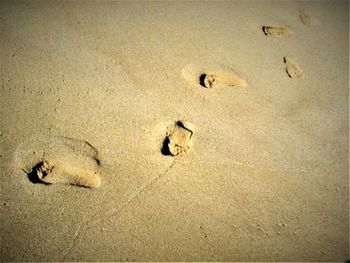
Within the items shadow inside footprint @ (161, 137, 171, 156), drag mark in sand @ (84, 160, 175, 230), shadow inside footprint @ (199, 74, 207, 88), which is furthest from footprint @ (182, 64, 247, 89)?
drag mark in sand @ (84, 160, 175, 230)

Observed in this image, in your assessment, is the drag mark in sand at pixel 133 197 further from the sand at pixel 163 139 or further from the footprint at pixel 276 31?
the footprint at pixel 276 31

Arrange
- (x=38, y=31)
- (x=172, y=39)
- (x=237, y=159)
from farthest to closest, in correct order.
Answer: (x=172, y=39), (x=38, y=31), (x=237, y=159)

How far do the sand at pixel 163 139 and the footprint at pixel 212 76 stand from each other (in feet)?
0.04

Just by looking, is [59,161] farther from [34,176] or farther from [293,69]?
[293,69]

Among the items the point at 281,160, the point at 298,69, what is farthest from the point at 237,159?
the point at 298,69

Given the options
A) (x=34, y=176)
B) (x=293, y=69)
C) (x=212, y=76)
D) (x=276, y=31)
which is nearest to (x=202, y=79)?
(x=212, y=76)

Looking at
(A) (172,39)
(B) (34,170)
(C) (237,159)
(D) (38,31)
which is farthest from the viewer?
(A) (172,39)

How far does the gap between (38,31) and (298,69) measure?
1.84 m

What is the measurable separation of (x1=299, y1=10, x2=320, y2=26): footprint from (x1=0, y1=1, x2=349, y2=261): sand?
422mm

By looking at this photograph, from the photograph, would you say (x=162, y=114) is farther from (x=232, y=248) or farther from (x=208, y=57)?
(x=232, y=248)

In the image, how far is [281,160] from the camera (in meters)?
1.90

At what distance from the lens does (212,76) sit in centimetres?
203

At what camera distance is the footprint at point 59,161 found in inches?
64.8

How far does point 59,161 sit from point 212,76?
1.10 m
